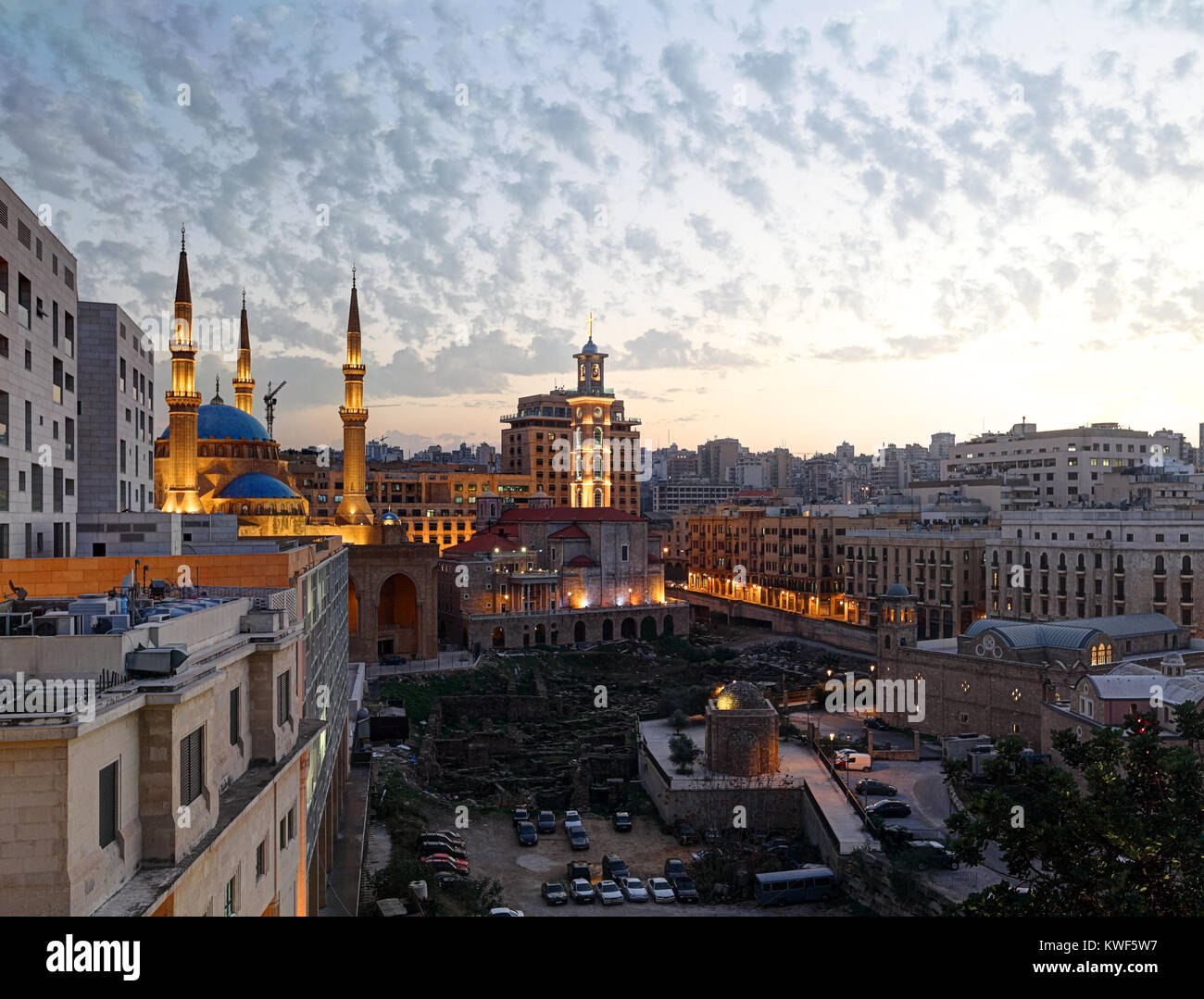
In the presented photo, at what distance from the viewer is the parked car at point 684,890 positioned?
106 feet

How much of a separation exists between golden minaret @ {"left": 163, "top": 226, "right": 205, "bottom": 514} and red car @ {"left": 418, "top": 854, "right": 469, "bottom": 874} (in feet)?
78.2

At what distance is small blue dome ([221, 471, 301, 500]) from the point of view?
53.4m

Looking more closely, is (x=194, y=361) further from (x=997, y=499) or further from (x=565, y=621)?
(x=997, y=499)

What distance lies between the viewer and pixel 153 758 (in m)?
10.4

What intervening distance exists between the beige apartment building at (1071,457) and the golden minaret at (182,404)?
77.6 m

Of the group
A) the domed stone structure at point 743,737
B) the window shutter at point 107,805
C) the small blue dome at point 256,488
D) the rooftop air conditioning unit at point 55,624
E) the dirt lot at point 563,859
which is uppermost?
the small blue dome at point 256,488

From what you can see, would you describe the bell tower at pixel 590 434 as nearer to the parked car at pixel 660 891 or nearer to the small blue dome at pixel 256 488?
the small blue dome at pixel 256 488

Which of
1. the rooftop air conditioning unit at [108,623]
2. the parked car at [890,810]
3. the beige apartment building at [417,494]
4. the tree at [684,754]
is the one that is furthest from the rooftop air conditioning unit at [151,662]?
the beige apartment building at [417,494]

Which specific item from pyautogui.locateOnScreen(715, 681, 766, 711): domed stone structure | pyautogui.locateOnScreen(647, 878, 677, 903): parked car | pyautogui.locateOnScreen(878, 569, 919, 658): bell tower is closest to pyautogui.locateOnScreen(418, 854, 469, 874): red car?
pyautogui.locateOnScreen(647, 878, 677, 903): parked car

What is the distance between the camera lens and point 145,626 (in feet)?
35.9

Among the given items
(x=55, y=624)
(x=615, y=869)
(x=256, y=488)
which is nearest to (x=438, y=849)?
(x=615, y=869)
